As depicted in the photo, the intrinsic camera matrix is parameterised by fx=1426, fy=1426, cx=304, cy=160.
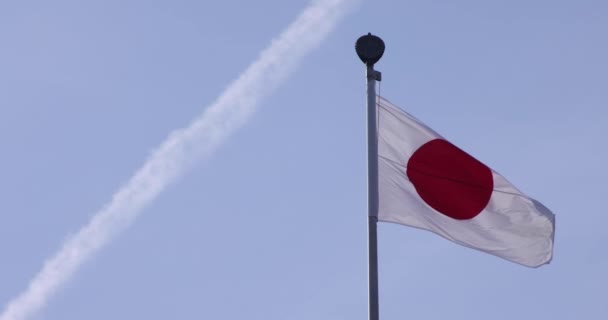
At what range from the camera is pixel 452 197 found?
22.3 meters

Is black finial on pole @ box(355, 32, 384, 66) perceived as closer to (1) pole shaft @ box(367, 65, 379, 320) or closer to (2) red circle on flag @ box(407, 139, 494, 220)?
(1) pole shaft @ box(367, 65, 379, 320)

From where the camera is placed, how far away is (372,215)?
20281 mm

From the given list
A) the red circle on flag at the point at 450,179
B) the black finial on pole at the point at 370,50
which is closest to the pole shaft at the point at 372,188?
the black finial on pole at the point at 370,50

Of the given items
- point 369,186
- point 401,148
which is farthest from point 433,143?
point 369,186

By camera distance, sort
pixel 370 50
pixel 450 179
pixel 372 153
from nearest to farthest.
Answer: pixel 372 153 < pixel 370 50 < pixel 450 179

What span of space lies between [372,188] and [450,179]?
96.9 inches

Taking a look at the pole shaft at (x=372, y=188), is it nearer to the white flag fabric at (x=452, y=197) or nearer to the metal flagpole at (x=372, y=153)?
the metal flagpole at (x=372, y=153)

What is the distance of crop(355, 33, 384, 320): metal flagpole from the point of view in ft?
63.1

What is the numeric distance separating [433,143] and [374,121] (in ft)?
5.79

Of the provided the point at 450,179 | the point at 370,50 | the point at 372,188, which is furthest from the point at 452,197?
the point at 370,50

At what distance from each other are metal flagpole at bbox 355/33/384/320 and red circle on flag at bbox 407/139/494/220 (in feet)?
3.83

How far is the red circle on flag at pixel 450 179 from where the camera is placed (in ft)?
72.4

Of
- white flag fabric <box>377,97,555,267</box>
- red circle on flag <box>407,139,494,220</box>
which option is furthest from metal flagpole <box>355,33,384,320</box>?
red circle on flag <box>407,139,494,220</box>

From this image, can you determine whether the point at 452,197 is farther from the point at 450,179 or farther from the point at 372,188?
the point at 372,188
